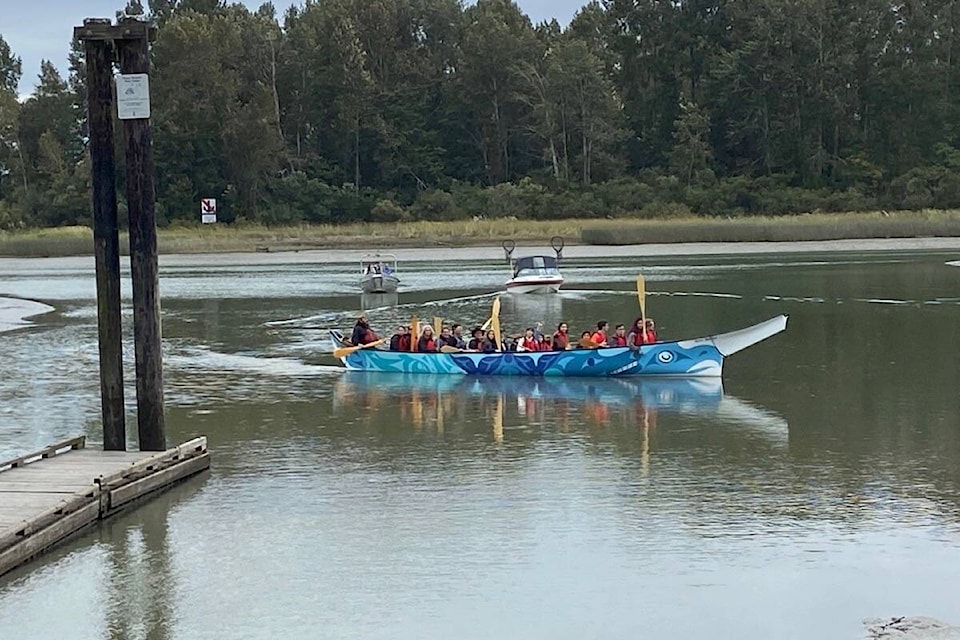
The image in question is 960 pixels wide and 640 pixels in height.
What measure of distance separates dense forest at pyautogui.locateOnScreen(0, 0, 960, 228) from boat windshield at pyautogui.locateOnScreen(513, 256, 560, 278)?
131 ft

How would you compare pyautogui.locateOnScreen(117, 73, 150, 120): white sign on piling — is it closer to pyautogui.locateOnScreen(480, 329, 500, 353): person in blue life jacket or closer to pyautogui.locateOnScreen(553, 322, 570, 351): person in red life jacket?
pyautogui.locateOnScreen(480, 329, 500, 353): person in blue life jacket

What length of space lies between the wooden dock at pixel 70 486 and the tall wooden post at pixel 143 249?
539 mm

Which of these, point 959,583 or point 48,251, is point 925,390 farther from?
point 48,251

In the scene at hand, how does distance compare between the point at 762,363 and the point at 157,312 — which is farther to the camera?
the point at 762,363

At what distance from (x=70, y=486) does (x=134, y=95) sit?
14.5 feet

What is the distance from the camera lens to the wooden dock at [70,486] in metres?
12.5

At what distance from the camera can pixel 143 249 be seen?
15.9 m

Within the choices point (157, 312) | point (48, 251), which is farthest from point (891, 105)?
point (157, 312)

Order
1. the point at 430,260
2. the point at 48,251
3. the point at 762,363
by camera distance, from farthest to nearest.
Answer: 1. the point at 48,251
2. the point at 430,260
3. the point at 762,363

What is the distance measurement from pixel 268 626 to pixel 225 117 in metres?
83.7

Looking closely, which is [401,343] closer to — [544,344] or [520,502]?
[544,344]

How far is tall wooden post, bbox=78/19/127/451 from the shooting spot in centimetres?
1568

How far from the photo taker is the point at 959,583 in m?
11.8

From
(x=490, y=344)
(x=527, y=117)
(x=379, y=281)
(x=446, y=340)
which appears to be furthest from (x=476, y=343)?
(x=527, y=117)
